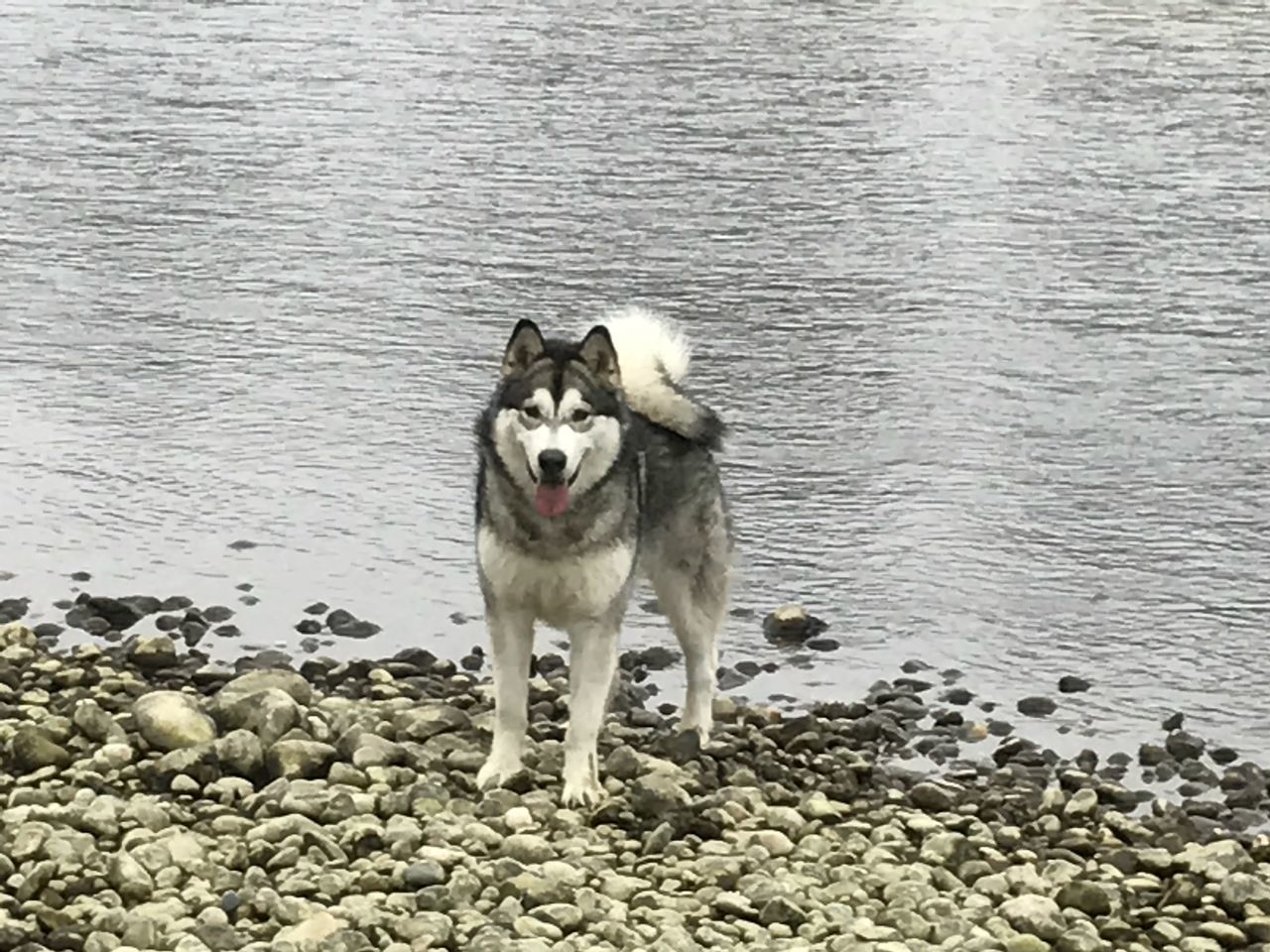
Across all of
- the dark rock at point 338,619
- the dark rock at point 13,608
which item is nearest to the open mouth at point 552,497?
the dark rock at point 338,619

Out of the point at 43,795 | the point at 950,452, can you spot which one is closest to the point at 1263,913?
the point at 43,795

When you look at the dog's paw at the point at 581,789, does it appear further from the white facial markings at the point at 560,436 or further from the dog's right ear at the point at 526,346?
the dog's right ear at the point at 526,346

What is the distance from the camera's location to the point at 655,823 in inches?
215

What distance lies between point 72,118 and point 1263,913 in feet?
46.6

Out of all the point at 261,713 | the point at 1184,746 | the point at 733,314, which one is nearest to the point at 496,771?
the point at 261,713

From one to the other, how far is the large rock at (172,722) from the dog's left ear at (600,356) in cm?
154

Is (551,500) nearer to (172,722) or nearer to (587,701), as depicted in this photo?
(587,701)

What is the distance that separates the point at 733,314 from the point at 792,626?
428cm

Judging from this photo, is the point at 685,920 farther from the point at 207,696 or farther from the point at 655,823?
the point at 207,696

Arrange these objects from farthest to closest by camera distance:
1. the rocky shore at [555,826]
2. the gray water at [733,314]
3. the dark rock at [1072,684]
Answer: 1. the gray water at [733,314]
2. the dark rock at [1072,684]
3. the rocky shore at [555,826]

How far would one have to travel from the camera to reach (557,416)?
5500 mm

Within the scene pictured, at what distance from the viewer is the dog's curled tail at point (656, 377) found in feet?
20.0

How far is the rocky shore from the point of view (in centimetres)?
470

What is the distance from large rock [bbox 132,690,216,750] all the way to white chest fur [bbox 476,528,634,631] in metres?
0.94
